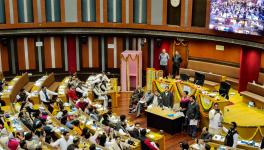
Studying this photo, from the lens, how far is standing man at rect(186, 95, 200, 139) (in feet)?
47.0

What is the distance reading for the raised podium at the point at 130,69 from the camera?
1991 cm

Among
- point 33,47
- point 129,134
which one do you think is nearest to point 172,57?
point 33,47

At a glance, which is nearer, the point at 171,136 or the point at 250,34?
the point at 171,136

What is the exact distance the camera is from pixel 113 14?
21.3m

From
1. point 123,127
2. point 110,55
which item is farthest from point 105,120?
point 110,55

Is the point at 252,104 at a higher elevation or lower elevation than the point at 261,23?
lower

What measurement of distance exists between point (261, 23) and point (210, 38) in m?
3.21

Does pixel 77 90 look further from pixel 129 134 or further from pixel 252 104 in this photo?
pixel 252 104

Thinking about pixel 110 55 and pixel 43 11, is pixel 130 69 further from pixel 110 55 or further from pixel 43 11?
pixel 43 11

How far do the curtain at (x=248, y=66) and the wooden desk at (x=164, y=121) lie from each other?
475 centimetres

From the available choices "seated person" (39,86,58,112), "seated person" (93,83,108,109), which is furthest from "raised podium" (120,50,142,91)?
"seated person" (39,86,58,112)

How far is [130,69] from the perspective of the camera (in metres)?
20.0

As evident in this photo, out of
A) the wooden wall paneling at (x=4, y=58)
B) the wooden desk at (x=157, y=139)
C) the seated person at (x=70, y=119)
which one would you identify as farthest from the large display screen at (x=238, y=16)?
the wooden wall paneling at (x=4, y=58)

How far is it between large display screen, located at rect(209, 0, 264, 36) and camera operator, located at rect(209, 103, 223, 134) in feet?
15.4
